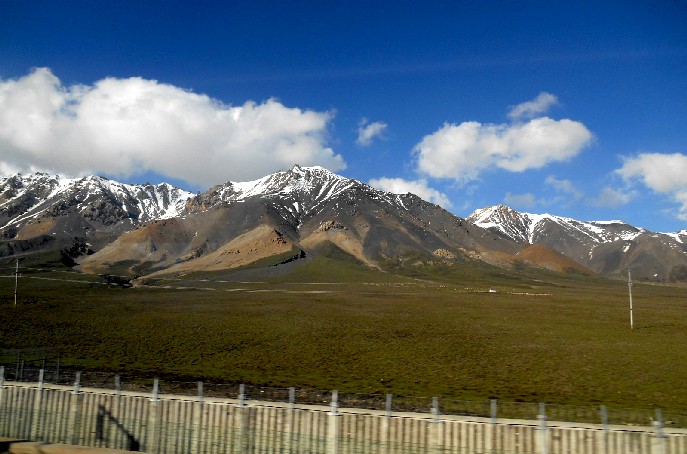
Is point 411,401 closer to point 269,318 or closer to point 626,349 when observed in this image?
point 626,349

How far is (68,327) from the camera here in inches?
2468

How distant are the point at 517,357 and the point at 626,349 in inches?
533

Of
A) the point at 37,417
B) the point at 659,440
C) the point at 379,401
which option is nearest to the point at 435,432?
the point at 659,440

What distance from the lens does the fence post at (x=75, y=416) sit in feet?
55.2

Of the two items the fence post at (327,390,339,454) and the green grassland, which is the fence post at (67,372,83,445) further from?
the green grassland

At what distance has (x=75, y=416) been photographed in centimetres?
1700

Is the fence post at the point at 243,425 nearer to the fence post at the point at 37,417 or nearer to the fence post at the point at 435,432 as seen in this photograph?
the fence post at the point at 435,432

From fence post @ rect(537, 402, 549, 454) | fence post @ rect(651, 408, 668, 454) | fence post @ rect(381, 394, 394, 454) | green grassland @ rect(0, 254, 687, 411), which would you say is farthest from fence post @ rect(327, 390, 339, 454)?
green grassland @ rect(0, 254, 687, 411)

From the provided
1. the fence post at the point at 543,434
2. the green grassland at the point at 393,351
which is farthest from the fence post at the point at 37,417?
the green grassland at the point at 393,351

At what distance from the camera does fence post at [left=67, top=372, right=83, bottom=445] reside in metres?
16.8

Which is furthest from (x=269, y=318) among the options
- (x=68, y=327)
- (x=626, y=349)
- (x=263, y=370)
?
(x=626, y=349)

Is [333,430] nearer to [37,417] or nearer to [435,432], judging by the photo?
[435,432]

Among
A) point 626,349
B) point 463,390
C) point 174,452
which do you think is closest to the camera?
point 174,452

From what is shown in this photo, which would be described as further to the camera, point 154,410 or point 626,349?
point 626,349
